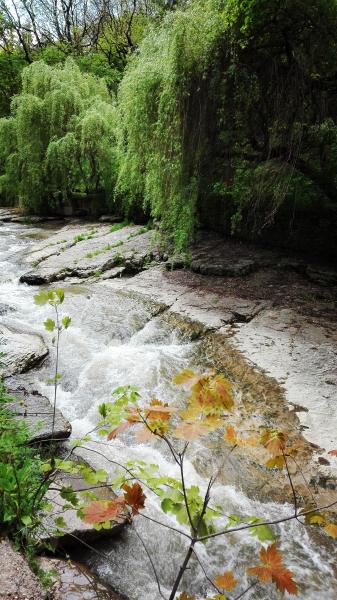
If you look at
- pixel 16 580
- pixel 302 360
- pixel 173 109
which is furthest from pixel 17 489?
pixel 173 109

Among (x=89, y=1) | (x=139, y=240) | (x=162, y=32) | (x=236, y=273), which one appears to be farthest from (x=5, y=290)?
(x=89, y=1)

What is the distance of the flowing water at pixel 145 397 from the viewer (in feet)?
8.21

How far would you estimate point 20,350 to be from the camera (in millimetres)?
5023

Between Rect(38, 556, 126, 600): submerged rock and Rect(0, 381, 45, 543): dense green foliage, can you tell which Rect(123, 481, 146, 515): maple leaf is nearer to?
Rect(0, 381, 45, 543): dense green foliage

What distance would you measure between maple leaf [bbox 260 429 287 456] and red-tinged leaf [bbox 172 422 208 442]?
1.34ft

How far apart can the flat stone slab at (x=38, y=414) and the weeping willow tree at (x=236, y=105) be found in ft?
16.1

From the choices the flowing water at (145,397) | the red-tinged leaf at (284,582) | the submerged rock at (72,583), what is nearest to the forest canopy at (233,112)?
the flowing water at (145,397)

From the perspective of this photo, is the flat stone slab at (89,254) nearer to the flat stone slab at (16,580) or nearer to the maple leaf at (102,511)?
the flat stone slab at (16,580)

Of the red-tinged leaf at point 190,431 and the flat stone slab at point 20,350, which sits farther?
the flat stone slab at point 20,350

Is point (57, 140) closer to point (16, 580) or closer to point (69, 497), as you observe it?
point (69, 497)

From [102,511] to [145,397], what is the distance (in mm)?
2809

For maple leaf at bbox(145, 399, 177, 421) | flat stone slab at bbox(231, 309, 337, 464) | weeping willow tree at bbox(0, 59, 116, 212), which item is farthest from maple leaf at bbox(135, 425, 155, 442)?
weeping willow tree at bbox(0, 59, 116, 212)

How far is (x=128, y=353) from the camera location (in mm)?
5508

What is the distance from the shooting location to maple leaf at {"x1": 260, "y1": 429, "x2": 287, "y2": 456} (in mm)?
1633
